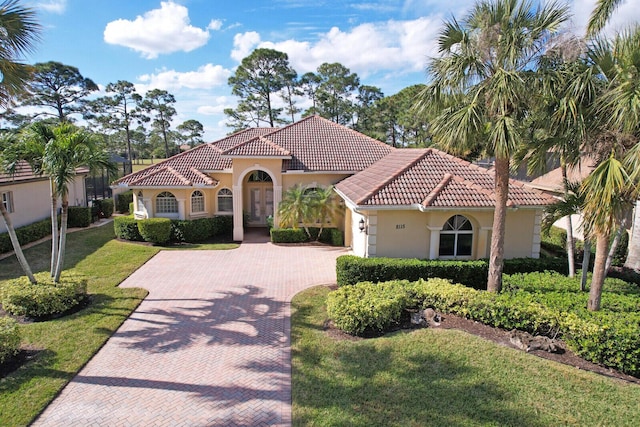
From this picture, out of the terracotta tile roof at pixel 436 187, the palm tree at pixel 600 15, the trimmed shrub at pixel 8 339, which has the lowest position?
the trimmed shrub at pixel 8 339

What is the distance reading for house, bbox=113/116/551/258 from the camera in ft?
47.6

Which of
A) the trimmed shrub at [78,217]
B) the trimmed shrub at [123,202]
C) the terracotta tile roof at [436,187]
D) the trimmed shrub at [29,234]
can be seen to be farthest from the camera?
the trimmed shrub at [123,202]

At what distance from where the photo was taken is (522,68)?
10078 mm

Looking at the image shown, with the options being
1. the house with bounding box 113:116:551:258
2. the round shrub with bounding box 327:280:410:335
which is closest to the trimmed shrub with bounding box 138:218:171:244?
the house with bounding box 113:116:551:258

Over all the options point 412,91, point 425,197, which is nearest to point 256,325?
point 425,197

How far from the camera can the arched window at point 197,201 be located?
892 inches

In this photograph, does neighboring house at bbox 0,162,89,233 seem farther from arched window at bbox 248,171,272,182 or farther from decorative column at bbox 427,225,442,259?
decorative column at bbox 427,225,442,259

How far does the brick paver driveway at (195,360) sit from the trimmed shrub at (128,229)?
6466 millimetres

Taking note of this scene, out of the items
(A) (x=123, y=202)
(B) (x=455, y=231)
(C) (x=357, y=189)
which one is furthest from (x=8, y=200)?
(B) (x=455, y=231)

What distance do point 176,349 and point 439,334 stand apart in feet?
21.8

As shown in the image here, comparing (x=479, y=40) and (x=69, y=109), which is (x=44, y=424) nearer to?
(x=479, y=40)

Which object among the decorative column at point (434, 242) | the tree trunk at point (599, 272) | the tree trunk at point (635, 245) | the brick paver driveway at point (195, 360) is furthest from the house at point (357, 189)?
the tree trunk at point (599, 272)

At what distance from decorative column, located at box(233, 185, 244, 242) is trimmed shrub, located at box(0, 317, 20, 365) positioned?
13.7 meters

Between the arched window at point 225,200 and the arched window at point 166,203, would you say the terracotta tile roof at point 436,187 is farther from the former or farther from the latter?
the arched window at point 166,203
